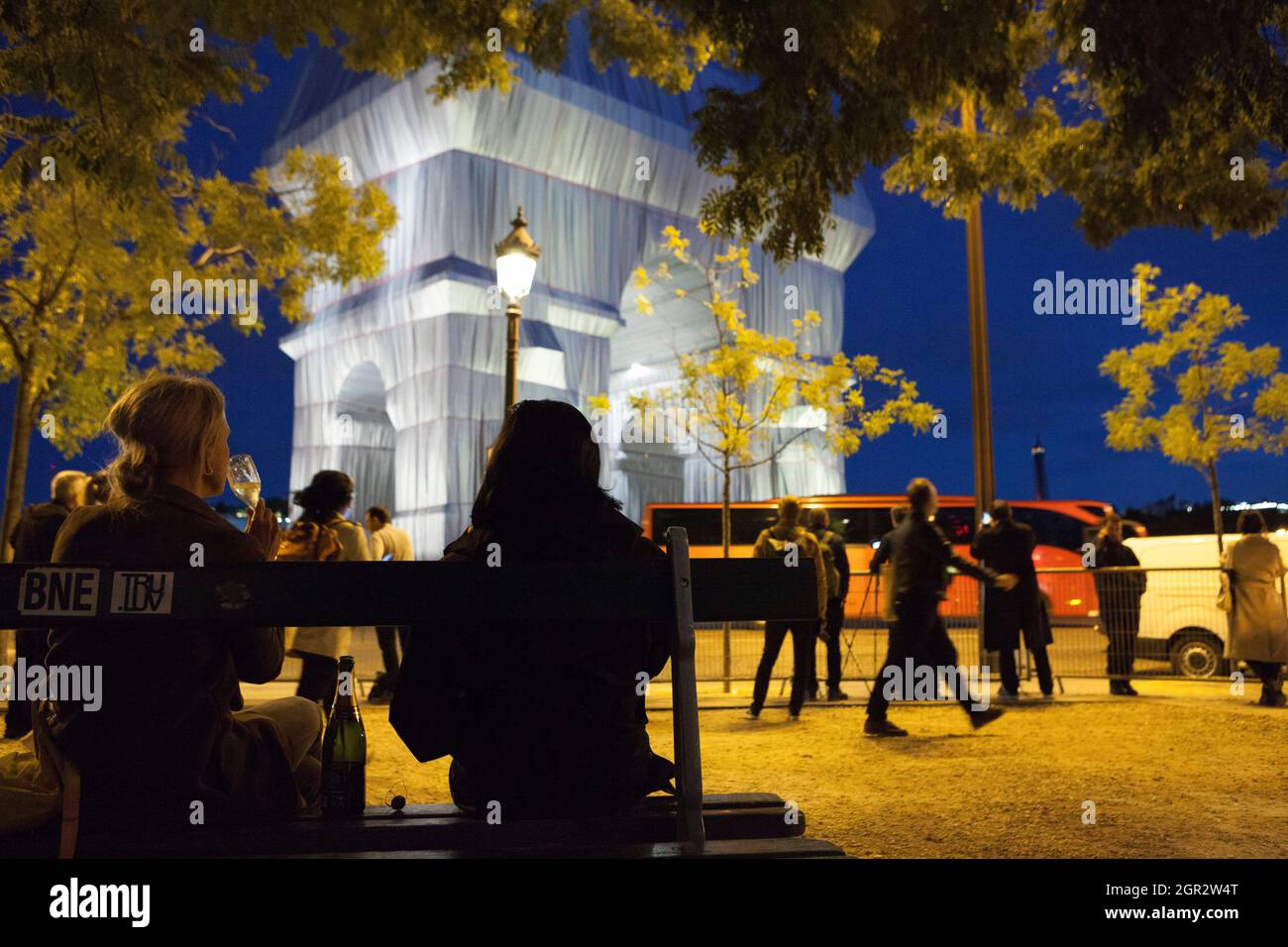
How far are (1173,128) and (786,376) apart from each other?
8812 millimetres

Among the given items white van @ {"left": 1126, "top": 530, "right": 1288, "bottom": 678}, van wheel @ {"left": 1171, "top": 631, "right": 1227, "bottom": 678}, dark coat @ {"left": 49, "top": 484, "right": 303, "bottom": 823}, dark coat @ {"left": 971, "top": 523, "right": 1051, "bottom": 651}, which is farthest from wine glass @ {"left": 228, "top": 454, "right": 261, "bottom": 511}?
van wheel @ {"left": 1171, "top": 631, "right": 1227, "bottom": 678}

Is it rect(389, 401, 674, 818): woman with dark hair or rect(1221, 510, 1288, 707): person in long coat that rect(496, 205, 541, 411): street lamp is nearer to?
rect(1221, 510, 1288, 707): person in long coat

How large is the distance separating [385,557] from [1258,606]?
29.2ft

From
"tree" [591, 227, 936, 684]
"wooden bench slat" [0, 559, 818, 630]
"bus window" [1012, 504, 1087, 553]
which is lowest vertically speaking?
"wooden bench slat" [0, 559, 818, 630]

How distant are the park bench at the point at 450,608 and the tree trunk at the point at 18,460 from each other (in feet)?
34.5

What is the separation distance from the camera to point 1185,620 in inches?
442

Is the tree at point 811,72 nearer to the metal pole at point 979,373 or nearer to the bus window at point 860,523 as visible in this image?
the metal pole at point 979,373

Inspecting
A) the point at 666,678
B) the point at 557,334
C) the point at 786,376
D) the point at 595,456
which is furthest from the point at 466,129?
the point at 595,456

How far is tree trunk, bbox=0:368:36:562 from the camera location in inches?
453

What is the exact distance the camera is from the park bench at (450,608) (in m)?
2.25

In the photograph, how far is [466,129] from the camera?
34.9m

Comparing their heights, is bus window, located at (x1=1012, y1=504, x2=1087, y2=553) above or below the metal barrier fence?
above
